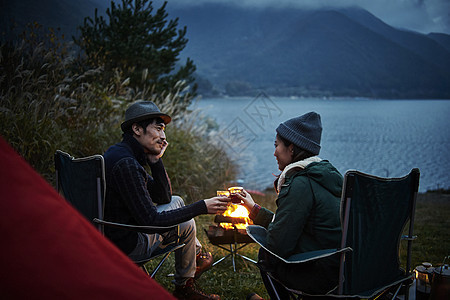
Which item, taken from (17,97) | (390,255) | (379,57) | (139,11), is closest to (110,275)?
(390,255)

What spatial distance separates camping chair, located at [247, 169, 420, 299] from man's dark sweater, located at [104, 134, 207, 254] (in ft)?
1.82

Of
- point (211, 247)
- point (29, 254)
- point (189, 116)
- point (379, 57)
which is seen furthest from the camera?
point (379, 57)

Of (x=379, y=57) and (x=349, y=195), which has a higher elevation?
(x=379, y=57)

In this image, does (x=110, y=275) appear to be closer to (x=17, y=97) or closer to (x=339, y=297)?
(x=339, y=297)

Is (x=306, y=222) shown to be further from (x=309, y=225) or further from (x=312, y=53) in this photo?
(x=312, y=53)

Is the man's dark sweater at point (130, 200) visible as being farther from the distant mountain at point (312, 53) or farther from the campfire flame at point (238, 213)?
the distant mountain at point (312, 53)

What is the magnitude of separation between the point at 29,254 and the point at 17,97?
4.32 m

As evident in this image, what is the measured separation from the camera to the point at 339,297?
182cm

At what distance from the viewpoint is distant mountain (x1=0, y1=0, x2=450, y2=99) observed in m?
65.5

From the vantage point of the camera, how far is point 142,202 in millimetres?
2127

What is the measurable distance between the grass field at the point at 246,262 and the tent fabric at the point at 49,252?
1940mm

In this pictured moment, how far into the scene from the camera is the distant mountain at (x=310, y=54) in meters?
65.5

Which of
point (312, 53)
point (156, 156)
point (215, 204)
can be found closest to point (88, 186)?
point (156, 156)

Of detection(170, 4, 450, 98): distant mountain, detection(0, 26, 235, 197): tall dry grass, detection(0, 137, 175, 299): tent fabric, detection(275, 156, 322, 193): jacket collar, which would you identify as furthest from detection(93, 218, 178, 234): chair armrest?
detection(170, 4, 450, 98): distant mountain
